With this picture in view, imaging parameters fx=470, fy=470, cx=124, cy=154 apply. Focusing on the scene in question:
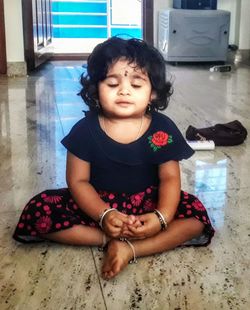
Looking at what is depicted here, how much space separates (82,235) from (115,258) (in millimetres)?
110

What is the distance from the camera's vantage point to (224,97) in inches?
102

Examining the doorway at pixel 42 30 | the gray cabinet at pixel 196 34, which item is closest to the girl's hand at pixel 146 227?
the doorway at pixel 42 30

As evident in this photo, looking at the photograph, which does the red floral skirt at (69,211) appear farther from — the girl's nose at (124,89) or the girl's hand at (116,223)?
the girl's nose at (124,89)

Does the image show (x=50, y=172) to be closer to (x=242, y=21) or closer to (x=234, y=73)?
(x=234, y=73)

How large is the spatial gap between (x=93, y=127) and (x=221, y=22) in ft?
10.4

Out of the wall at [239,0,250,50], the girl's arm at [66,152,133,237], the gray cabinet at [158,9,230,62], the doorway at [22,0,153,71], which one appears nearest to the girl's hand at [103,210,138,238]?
the girl's arm at [66,152,133,237]

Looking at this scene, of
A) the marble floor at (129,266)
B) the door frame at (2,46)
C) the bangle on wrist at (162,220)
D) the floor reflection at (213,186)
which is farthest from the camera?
the door frame at (2,46)

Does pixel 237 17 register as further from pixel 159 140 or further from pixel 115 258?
pixel 115 258

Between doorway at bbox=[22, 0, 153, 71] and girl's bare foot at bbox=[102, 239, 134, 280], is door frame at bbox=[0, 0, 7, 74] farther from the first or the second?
girl's bare foot at bbox=[102, 239, 134, 280]

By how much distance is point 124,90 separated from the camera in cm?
93

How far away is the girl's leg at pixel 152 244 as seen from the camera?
88 cm

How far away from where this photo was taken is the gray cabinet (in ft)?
12.5

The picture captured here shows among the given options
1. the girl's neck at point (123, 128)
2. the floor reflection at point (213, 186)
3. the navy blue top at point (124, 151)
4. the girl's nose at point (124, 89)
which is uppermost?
the girl's nose at point (124, 89)

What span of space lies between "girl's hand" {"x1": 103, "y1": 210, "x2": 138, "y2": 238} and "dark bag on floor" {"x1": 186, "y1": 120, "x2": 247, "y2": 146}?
34.8 inches
